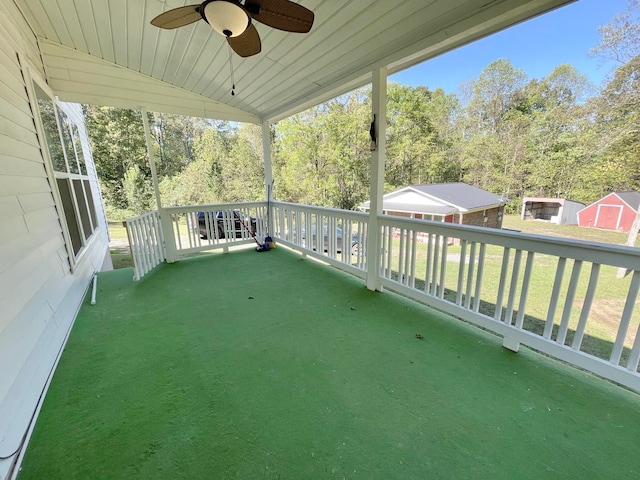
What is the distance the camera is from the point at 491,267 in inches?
136

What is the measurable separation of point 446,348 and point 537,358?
2.17ft

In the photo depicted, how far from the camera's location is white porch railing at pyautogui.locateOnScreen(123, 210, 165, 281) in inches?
144

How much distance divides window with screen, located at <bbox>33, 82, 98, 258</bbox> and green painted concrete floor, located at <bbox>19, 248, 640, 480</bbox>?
1.43 meters

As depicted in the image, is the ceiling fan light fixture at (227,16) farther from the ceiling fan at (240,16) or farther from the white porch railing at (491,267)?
the white porch railing at (491,267)

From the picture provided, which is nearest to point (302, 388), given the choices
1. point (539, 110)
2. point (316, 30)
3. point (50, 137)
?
point (539, 110)

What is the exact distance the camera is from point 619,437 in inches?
56.1

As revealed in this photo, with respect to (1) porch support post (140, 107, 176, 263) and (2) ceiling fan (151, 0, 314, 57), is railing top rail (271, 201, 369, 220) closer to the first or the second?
(1) porch support post (140, 107, 176, 263)

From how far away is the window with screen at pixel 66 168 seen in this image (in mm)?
2930

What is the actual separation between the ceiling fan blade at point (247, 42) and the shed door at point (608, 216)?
2.60 metres

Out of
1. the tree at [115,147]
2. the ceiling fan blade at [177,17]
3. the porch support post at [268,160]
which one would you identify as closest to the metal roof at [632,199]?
the ceiling fan blade at [177,17]

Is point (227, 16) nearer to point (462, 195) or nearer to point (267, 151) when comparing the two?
point (462, 195)

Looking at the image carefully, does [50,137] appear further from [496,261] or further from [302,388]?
[496,261]

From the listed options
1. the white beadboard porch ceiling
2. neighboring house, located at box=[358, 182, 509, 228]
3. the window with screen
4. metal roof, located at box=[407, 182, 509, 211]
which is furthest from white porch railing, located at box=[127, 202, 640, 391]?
the white beadboard porch ceiling

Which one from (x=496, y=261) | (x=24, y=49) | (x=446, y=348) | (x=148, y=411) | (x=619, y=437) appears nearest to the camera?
(x=619, y=437)
